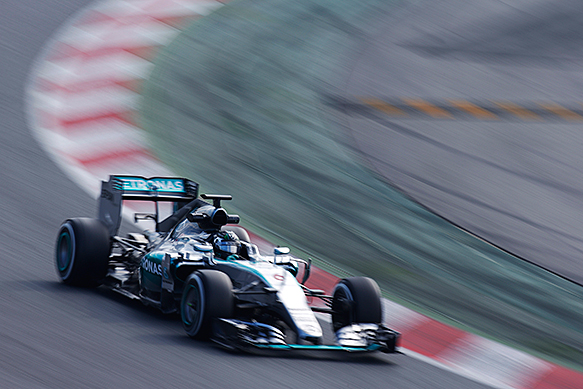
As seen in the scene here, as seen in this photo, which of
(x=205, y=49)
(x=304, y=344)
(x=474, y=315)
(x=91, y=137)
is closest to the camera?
(x=304, y=344)

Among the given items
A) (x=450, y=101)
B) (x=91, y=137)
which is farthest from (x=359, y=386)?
(x=450, y=101)

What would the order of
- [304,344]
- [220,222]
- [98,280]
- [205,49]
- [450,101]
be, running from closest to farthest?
[304,344] < [220,222] < [98,280] < [450,101] < [205,49]

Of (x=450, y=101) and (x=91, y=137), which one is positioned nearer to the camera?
(x=91, y=137)

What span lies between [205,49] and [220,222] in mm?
8798

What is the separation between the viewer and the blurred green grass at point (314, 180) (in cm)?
886

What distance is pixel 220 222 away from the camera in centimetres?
759

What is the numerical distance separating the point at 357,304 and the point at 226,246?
1.15m

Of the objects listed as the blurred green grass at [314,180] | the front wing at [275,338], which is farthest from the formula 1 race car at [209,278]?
the blurred green grass at [314,180]

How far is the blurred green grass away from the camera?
29.1 ft

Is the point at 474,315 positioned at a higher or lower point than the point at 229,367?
higher

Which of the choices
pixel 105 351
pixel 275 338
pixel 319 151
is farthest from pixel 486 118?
pixel 105 351

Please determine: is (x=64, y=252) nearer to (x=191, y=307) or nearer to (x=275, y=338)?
(x=191, y=307)

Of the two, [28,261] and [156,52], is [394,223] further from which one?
[156,52]

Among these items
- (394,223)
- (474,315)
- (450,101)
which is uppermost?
(450,101)
